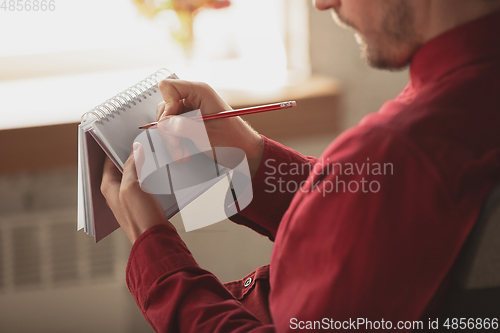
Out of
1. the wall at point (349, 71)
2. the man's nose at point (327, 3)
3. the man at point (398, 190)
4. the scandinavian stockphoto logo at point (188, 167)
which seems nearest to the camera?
the man at point (398, 190)

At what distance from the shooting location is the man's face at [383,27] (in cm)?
44

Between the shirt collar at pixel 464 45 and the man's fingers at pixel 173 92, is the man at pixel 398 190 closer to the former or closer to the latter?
the shirt collar at pixel 464 45

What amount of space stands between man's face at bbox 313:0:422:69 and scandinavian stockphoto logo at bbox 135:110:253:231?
26 centimetres

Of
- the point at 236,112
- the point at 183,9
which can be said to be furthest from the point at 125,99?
the point at 183,9

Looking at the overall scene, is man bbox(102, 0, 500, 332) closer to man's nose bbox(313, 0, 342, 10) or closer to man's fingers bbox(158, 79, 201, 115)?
man's nose bbox(313, 0, 342, 10)

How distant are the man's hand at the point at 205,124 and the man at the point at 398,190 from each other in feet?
0.79

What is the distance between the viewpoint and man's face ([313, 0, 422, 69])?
438 mm

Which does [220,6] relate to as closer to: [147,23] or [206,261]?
[147,23]

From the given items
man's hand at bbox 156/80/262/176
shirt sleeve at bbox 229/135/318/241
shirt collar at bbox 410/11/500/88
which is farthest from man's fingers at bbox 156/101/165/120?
shirt collar at bbox 410/11/500/88

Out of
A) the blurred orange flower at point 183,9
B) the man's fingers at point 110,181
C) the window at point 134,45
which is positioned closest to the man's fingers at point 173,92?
the man's fingers at point 110,181

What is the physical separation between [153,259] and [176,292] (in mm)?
49

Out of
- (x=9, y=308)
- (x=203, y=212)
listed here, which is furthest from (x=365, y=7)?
(x=9, y=308)

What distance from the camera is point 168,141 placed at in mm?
637

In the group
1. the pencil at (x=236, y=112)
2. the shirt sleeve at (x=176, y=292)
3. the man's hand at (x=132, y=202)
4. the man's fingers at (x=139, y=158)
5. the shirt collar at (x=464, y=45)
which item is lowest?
the shirt sleeve at (x=176, y=292)
